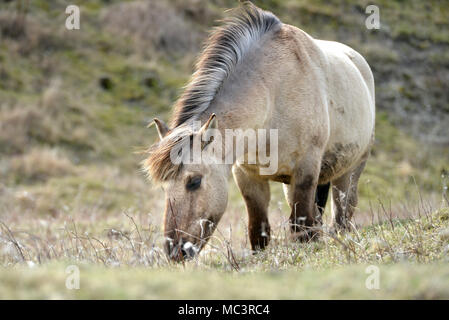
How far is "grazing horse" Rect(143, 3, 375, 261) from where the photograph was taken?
4.08 meters

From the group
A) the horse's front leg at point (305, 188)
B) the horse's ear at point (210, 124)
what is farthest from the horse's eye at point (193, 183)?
the horse's front leg at point (305, 188)

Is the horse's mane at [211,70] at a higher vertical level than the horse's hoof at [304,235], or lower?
higher

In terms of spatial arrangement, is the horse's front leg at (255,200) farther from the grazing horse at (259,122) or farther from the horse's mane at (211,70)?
the horse's mane at (211,70)

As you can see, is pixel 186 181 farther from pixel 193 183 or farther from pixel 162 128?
pixel 162 128

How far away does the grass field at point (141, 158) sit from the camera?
2.86 meters

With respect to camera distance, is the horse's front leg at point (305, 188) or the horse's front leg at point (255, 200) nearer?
the horse's front leg at point (305, 188)

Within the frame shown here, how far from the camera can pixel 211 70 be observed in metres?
4.62

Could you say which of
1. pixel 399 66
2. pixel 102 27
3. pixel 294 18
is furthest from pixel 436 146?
pixel 102 27

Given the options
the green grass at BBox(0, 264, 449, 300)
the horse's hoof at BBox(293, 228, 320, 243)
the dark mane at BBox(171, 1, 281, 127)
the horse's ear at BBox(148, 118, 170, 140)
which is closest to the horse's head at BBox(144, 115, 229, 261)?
the horse's ear at BBox(148, 118, 170, 140)

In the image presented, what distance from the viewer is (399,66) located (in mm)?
18156

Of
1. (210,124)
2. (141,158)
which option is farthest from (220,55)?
(141,158)

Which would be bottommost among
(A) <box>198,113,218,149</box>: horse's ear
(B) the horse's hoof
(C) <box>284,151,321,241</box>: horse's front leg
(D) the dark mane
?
(B) the horse's hoof

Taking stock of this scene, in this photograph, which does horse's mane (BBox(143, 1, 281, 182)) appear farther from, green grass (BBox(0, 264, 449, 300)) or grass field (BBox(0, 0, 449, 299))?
green grass (BBox(0, 264, 449, 300))

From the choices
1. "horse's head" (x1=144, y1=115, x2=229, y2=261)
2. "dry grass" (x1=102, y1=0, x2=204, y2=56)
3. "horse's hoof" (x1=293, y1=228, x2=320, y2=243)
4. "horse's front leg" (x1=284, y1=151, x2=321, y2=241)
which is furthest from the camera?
"dry grass" (x1=102, y1=0, x2=204, y2=56)
